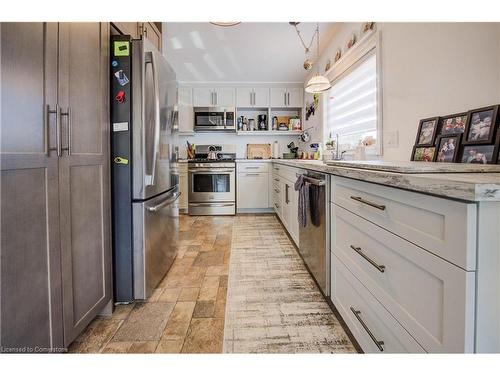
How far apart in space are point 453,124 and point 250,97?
4.15 meters

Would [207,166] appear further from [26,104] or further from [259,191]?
[26,104]

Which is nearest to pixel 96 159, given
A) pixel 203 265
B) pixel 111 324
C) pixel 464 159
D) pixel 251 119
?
pixel 111 324

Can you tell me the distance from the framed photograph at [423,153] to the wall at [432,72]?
0.18 meters

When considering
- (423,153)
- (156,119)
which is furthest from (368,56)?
(156,119)

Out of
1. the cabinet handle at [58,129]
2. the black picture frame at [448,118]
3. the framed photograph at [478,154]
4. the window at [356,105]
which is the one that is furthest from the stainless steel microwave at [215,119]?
the framed photograph at [478,154]

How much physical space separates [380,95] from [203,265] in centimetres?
209

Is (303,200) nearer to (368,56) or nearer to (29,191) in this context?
(368,56)

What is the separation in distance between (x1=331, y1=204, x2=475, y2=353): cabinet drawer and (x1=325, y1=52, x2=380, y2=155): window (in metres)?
1.51

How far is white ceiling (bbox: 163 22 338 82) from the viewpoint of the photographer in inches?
124

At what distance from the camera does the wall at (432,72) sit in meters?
1.33

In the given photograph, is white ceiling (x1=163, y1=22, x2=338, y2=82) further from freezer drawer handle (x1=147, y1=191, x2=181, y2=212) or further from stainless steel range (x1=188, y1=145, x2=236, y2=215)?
freezer drawer handle (x1=147, y1=191, x2=181, y2=212)

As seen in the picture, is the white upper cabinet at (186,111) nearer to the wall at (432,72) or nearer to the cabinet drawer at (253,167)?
the cabinet drawer at (253,167)

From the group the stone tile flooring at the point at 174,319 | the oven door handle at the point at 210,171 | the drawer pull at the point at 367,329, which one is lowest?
the stone tile flooring at the point at 174,319

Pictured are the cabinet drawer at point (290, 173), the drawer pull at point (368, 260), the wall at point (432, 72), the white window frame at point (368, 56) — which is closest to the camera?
the drawer pull at point (368, 260)
